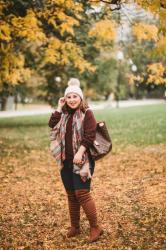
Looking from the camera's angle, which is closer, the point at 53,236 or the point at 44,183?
the point at 53,236

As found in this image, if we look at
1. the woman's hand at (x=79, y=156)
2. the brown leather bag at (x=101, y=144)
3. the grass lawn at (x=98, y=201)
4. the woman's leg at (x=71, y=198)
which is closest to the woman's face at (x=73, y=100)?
the brown leather bag at (x=101, y=144)

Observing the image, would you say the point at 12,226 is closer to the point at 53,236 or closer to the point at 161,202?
the point at 53,236

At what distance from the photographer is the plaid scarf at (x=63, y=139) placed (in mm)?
5066

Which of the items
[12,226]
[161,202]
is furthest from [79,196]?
[161,202]

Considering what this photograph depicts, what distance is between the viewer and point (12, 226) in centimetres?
605

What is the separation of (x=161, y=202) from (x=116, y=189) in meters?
1.19

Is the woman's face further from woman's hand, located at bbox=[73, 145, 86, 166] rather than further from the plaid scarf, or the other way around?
woman's hand, located at bbox=[73, 145, 86, 166]

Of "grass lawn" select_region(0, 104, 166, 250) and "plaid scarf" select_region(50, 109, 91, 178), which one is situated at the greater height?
"plaid scarf" select_region(50, 109, 91, 178)

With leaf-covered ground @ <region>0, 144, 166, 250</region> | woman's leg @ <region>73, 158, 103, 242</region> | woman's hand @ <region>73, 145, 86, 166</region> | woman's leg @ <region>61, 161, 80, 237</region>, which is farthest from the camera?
leaf-covered ground @ <region>0, 144, 166, 250</region>

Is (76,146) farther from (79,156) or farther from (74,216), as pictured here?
(74,216)

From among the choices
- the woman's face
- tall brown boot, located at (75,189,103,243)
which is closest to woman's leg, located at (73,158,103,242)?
tall brown boot, located at (75,189,103,243)

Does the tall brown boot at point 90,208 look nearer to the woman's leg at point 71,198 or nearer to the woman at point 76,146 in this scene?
the woman at point 76,146

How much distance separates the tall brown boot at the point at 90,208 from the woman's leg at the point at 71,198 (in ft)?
0.65

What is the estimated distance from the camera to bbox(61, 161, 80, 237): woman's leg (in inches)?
206
